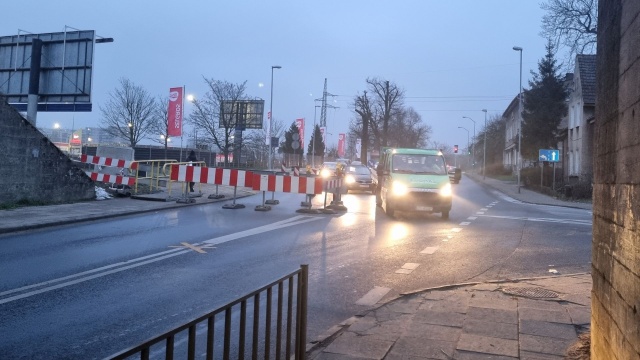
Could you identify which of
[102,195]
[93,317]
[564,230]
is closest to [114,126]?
[102,195]

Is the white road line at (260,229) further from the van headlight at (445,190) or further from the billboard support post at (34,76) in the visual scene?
the billboard support post at (34,76)

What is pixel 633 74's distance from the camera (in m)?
2.89

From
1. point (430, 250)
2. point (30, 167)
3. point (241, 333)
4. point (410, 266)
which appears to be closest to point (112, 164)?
point (30, 167)

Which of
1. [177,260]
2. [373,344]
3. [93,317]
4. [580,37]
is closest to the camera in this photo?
[373,344]

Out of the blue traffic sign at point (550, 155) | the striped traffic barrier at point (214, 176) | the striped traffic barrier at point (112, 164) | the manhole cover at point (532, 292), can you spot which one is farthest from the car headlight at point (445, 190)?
the blue traffic sign at point (550, 155)

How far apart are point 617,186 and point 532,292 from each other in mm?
4768

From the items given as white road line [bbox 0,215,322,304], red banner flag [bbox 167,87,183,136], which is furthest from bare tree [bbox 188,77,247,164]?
white road line [bbox 0,215,322,304]

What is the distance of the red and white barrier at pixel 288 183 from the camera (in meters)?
18.4

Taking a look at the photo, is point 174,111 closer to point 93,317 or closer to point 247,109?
point 247,109

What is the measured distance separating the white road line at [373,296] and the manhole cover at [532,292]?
64.0 inches

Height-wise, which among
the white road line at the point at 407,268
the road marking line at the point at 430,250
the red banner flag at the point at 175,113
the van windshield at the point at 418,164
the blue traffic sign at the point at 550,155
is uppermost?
the red banner flag at the point at 175,113

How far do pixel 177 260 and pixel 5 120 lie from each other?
9.97m

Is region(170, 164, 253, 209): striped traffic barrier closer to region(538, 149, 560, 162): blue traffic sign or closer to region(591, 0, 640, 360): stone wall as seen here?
region(591, 0, 640, 360): stone wall

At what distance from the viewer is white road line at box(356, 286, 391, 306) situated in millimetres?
7164
